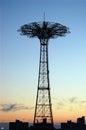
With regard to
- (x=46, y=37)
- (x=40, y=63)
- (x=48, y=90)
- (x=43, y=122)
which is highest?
(x=46, y=37)

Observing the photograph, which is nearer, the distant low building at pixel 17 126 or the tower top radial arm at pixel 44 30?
the tower top radial arm at pixel 44 30

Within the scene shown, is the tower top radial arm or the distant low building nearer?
the tower top radial arm

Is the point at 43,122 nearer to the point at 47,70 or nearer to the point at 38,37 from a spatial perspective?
the point at 47,70

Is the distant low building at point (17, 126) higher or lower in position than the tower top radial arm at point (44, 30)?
lower

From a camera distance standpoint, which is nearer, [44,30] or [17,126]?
[44,30]

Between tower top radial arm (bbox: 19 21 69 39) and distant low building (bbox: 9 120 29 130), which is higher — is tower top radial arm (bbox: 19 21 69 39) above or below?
above

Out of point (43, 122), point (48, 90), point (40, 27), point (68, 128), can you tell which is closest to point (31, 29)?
point (40, 27)

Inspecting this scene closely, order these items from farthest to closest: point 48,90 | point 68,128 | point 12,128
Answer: point 68,128, point 12,128, point 48,90

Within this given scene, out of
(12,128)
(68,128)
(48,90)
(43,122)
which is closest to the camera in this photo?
(48,90)

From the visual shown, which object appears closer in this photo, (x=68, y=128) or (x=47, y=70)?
(x=47, y=70)

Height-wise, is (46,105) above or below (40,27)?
below

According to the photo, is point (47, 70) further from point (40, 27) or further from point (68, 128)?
point (68, 128)
